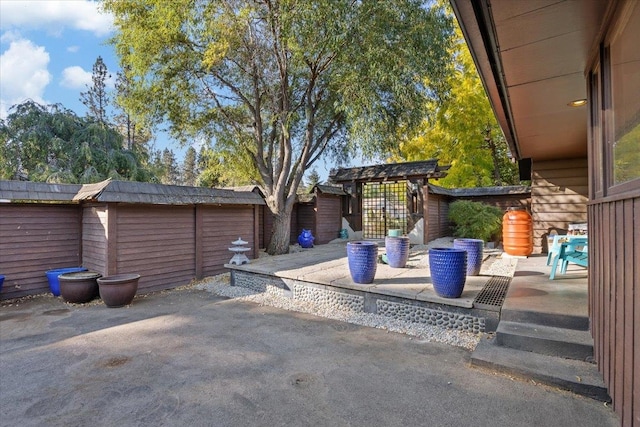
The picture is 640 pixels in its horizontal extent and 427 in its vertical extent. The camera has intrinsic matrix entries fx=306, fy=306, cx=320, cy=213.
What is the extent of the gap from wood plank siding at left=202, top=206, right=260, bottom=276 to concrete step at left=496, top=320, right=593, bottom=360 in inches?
232

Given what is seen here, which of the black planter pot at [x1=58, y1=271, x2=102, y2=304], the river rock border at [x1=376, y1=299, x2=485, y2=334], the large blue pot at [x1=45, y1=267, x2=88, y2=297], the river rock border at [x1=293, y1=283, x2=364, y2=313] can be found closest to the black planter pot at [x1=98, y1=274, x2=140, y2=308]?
the black planter pot at [x1=58, y1=271, x2=102, y2=304]

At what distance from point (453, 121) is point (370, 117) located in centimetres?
714

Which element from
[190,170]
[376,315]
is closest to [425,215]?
[376,315]

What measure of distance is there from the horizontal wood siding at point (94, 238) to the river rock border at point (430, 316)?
4.95m

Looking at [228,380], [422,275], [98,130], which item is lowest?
[228,380]

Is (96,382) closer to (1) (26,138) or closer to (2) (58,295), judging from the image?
(2) (58,295)

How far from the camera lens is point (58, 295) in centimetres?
556

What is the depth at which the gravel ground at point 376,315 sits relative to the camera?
3.56 metres

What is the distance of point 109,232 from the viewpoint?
5449 millimetres

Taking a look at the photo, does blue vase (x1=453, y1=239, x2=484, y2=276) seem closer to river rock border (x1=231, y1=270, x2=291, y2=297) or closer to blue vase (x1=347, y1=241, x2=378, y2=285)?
blue vase (x1=347, y1=241, x2=378, y2=285)

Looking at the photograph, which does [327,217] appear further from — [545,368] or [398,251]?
[545,368]

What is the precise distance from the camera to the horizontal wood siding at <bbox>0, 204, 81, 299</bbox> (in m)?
5.36

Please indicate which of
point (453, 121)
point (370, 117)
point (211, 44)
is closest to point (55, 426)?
point (370, 117)

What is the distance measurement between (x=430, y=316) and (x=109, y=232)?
5.47m
